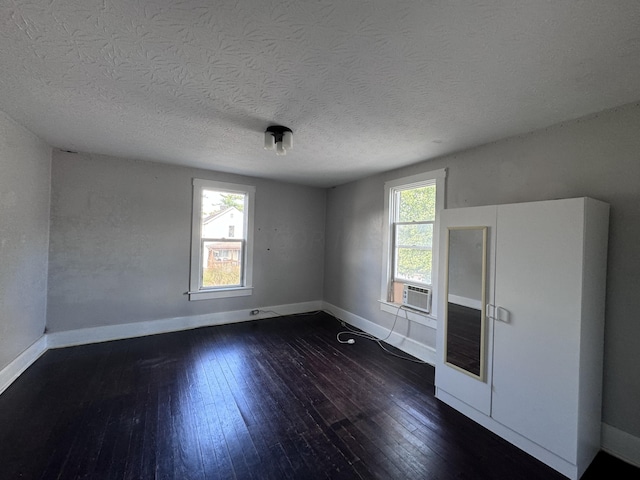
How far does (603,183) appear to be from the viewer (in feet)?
6.45

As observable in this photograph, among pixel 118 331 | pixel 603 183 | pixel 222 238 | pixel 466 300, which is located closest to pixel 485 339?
pixel 466 300

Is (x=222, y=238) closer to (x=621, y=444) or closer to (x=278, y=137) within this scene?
(x=278, y=137)

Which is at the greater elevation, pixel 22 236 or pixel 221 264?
pixel 22 236

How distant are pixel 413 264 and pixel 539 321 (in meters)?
1.71

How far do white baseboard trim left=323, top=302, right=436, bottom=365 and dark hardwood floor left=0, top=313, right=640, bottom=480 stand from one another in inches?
6.8

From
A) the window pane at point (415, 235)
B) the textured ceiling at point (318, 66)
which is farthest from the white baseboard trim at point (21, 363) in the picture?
the window pane at point (415, 235)

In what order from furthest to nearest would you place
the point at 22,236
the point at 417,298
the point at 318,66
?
the point at 417,298
the point at 22,236
the point at 318,66

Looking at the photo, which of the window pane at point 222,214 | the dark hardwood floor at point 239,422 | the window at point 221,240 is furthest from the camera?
the window pane at point 222,214

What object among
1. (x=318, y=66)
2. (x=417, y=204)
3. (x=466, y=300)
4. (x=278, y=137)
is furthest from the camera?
(x=417, y=204)

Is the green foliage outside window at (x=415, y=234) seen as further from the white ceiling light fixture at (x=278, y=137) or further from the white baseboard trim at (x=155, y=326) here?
the white baseboard trim at (x=155, y=326)

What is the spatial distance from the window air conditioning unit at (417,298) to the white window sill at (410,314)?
0.06m

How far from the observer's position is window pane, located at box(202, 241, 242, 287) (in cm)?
418

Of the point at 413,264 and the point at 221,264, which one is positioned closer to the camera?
the point at 413,264

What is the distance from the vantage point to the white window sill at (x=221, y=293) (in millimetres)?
4037
